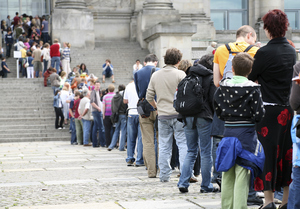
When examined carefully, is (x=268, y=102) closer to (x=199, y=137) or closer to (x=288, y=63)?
(x=288, y=63)

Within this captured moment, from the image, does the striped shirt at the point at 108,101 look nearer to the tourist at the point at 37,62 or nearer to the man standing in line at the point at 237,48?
the man standing in line at the point at 237,48

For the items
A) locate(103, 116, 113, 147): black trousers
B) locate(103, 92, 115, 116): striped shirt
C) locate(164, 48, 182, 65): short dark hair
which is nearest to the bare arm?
locate(164, 48, 182, 65): short dark hair

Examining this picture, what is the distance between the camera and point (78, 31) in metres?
26.4

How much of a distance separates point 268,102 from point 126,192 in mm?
2376

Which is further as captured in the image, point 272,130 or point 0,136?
point 0,136

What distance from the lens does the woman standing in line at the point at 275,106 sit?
5836 millimetres

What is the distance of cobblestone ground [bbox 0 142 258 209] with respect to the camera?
6613mm

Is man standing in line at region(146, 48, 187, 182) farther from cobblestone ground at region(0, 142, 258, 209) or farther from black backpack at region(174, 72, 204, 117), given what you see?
black backpack at region(174, 72, 204, 117)

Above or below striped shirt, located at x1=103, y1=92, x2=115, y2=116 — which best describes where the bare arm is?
above

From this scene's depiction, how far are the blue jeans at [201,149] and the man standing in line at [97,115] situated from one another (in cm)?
828

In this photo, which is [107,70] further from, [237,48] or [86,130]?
[237,48]

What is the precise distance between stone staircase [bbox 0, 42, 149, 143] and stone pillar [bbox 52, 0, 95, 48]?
536mm

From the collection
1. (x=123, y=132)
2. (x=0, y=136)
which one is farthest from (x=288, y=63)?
(x=0, y=136)

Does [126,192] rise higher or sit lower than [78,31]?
lower
